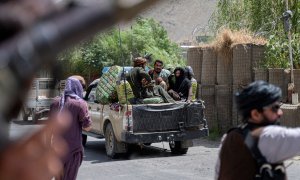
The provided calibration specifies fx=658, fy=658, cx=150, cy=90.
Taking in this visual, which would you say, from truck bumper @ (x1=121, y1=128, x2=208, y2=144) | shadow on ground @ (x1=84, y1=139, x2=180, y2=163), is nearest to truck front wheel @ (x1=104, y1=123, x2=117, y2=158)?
shadow on ground @ (x1=84, y1=139, x2=180, y2=163)

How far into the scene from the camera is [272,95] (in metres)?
4.24

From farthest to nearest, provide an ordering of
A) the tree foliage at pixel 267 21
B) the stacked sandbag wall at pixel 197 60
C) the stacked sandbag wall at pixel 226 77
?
the stacked sandbag wall at pixel 197 60, the stacked sandbag wall at pixel 226 77, the tree foliage at pixel 267 21

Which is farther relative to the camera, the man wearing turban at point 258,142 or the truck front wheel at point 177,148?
the truck front wheel at point 177,148

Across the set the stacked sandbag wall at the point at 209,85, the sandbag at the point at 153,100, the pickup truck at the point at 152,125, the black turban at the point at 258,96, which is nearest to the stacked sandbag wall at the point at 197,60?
the stacked sandbag wall at the point at 209,85

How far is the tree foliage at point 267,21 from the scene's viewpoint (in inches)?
597

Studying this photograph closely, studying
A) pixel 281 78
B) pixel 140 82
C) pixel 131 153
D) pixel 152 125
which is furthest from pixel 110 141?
pixel 281 78

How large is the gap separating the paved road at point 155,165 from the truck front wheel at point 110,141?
15 cm

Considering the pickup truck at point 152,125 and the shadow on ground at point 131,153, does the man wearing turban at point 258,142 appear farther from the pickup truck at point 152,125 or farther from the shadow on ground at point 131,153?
the shadow on ground at point 131,153

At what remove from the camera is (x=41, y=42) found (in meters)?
1.25

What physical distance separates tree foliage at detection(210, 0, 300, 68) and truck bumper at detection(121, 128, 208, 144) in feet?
9.47

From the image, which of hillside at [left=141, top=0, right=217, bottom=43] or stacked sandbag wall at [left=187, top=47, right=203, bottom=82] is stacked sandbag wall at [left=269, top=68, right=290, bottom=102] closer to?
stacked sandbag wall at [left=187, top=47, right=203, bottom=82]

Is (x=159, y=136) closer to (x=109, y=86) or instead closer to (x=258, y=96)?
(x=109, y=86)

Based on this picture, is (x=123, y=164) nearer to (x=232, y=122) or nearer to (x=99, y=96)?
(x=99, y=96)

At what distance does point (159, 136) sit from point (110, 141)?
114 cm
